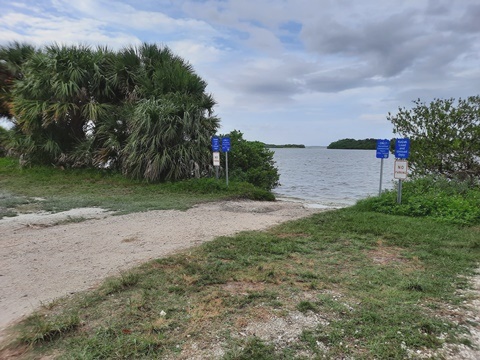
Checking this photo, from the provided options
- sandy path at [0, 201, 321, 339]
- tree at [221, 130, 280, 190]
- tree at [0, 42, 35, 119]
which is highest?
tree at [0, 42, 35, 119]

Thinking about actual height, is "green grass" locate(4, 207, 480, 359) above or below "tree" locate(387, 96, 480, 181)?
below

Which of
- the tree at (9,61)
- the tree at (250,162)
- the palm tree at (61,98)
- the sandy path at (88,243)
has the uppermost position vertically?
the tree at (9,61)

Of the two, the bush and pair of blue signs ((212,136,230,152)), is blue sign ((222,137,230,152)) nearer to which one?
pair of blue signs ((212,136,230,152))

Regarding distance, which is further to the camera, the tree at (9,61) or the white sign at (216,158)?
the tree at (9,61)

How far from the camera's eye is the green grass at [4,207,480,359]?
2.31m

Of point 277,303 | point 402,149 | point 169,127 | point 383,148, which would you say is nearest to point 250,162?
point 169,127

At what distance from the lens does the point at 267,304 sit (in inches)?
114

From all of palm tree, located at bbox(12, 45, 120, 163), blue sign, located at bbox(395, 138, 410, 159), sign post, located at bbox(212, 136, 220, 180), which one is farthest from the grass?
palm tree, located at bbox(12, 45, 120, 163)

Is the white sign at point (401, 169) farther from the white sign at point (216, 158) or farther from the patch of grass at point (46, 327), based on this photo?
the patch of grass at point (46, 327)

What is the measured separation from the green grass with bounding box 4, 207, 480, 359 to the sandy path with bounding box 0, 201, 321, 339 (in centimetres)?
39

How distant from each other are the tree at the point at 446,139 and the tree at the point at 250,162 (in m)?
5.08

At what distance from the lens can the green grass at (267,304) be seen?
2.31 metres

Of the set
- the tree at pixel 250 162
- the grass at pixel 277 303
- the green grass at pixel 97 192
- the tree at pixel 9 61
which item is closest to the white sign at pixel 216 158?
the green grass at pixel 97 192

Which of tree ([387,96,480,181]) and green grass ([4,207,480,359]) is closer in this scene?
green grass ([4,207,480,359])
